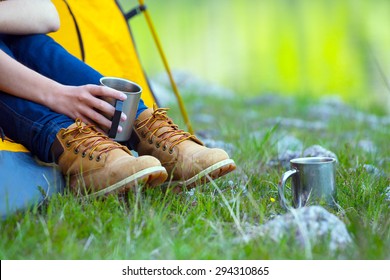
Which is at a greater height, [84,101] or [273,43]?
[84,101]

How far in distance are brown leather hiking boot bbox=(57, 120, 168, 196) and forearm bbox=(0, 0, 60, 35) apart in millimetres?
373

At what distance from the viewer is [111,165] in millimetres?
1853

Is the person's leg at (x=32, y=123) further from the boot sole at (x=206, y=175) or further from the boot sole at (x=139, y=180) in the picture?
the boot sole at (x=206, y=175)

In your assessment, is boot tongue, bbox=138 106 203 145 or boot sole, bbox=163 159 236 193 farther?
boot tongue, bbox=138 106 203 145

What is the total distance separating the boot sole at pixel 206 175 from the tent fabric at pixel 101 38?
0.73 m

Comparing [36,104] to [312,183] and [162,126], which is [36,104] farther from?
[312,183]

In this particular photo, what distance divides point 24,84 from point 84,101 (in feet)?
0.59

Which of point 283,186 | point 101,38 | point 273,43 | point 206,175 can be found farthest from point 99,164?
point 273,43

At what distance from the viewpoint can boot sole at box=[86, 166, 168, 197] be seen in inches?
70.9

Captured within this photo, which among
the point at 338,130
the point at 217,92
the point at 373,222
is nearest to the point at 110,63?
the point at 373,222

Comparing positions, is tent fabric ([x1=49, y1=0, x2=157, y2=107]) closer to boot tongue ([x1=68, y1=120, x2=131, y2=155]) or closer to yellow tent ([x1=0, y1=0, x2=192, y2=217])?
yellow tent ([x1=0, y1=0, x2=192, y2=217])

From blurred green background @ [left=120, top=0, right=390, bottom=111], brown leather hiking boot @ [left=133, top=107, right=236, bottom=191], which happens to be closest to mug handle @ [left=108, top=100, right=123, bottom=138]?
brown leather hiking boot @ [left=133, top=107, right=236, bottom=191]

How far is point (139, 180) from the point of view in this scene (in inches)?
71.3
